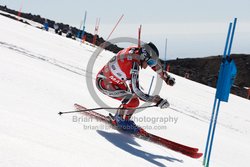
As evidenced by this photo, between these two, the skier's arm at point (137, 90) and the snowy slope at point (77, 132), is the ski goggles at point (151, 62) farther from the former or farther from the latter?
the snowy slope at point (77, 132)

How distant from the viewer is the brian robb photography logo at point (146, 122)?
5559 mm

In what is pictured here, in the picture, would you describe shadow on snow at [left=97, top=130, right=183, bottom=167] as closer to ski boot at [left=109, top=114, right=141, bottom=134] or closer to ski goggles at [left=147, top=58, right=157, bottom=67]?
ski boot at [left=109, top=114, right=141, bottom=134]

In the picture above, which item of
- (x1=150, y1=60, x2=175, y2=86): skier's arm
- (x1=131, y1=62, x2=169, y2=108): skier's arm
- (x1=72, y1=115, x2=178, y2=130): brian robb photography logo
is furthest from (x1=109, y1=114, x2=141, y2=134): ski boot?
(x1=150, y1=60, x2=175, y2=86): skier's arm

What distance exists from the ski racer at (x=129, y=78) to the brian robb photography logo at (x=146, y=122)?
1.57ft

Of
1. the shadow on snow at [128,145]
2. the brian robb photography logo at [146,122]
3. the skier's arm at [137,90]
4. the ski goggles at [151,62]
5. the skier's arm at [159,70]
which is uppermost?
the ski goggles at [151,62]

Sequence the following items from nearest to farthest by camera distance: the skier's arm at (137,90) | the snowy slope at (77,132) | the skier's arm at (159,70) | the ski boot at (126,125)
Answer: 1. the snowy slope at (77,132)
2. the skier's arm at (137,90)
3. the skier's arm at (159,70)
4. the ski boot at (126,125)

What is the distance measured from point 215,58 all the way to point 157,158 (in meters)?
43.2

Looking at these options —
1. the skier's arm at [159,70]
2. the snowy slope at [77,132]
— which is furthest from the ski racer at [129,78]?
the snowy slope at [77,132]

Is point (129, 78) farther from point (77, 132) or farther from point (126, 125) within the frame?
point (77, 132)

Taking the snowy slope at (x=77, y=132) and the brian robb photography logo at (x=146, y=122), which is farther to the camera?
the brian robb photography logo at (x=146, y=122)

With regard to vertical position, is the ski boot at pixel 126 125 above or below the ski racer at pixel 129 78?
below

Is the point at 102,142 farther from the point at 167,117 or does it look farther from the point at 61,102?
the point at 167,117

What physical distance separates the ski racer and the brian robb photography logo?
478mm

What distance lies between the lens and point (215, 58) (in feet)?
150
